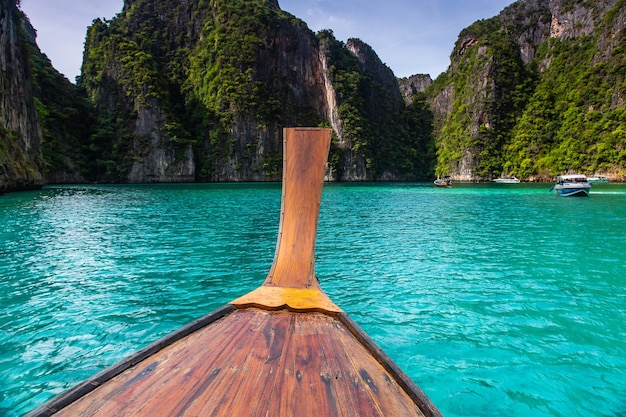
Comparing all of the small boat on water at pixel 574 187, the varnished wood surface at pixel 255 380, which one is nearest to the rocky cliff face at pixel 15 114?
the varnished wood surface at pixel 255 380

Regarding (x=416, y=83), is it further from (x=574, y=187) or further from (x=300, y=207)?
(x=300, y=207)

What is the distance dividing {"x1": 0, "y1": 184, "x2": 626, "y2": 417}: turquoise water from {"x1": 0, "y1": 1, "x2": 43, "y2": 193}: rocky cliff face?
2125 cm

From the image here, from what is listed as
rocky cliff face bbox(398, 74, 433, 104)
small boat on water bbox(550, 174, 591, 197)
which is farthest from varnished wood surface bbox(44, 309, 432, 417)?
rocky cliff face bbox(398, 74, 433, 104)

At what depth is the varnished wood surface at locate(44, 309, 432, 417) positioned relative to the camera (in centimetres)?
196

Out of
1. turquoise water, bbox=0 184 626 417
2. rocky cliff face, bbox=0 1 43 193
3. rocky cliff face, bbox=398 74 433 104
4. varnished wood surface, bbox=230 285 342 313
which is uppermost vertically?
rocky cliff face, bbox=398 74 433 104

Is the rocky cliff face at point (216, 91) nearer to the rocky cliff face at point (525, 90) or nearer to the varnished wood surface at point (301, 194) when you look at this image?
the rocky cliff face at point (525, 90)

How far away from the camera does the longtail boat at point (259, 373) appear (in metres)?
1.97

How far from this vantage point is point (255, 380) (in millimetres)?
2289

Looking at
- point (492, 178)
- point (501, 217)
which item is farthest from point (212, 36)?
point (501, 217)

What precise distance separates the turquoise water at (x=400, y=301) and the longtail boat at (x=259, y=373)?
1819 millimetres

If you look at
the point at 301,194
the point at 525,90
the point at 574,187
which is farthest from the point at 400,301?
the point at 525,90

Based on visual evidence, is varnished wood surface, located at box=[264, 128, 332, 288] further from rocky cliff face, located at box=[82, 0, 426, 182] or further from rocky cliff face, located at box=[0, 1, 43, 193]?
rocky cliff face, located at box=[82, 0, 426, 182]

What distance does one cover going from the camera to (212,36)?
89.0m

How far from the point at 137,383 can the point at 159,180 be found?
7707cm
